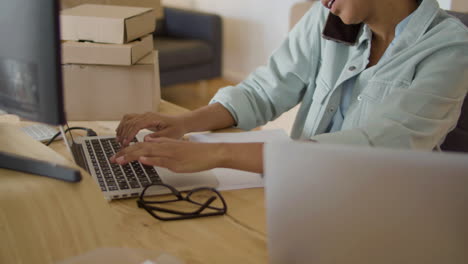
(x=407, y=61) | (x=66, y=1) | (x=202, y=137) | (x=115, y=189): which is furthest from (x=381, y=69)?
(x=66, y=1)

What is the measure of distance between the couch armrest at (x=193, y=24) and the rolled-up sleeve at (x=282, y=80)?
2473 millimetres

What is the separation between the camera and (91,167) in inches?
43.7

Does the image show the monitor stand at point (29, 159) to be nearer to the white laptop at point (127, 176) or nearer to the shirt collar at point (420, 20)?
the white laptop at point (127, 176)

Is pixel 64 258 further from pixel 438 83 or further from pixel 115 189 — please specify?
pixel 438 83

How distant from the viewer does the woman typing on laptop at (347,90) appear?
108 centimetres

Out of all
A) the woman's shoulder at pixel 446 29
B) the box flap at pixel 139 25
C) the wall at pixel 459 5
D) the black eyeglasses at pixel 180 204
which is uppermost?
the woman's shoulder at pixel 446 29

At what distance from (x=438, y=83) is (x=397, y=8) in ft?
0.87

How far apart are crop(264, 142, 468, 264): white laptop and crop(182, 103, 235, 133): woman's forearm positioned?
70 cm

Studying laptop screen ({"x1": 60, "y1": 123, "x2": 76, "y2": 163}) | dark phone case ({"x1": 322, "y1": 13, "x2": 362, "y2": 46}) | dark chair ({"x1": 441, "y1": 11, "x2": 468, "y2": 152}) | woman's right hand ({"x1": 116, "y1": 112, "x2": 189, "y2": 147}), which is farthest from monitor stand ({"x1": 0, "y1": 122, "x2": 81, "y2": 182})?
dark chair ({"x1": 441, "y1": 11, "x2": 468, "y2": 152})

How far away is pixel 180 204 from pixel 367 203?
48cm

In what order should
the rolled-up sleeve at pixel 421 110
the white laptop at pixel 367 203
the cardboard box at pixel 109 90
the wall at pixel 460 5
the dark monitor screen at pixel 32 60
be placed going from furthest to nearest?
1. the wall at pixel 460 5
2. the cardboard box at pixel 109 90
3. the rolled-up sleeve at pixel 421 110
4. the dark monitor screen at pixel 32 60
5. the white laptop at pixel 367 203

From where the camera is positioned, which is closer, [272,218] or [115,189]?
[272,218]

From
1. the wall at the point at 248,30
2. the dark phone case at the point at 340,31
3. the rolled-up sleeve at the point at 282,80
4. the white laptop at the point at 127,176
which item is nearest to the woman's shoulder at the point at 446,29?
the dark phone case at the point at 340,31

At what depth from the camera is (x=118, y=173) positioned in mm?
1090
